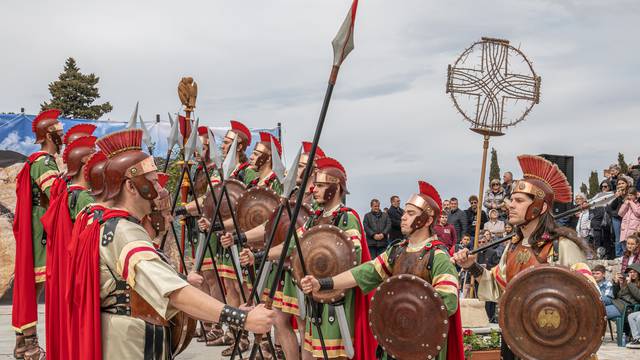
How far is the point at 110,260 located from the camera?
12.2ft

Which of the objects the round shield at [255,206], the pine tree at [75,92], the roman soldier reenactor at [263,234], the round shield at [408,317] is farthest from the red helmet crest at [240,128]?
the pine tree at [75,92]

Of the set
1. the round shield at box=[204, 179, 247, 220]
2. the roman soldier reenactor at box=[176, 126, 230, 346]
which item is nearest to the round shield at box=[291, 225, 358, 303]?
the round shield at box=[204, 179, 247, 220]

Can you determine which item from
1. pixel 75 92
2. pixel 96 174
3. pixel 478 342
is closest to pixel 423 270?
pixel 96 174

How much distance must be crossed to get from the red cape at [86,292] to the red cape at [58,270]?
0.10m

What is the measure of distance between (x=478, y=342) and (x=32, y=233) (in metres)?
4.51

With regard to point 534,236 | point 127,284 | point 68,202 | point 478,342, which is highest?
point 68,202

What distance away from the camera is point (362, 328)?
6.27 metres

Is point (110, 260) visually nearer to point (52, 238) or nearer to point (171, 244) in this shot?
point (52, 238)

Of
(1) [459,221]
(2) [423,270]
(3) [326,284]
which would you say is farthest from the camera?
(1) [459,221]

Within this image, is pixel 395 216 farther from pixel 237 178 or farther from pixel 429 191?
pixel 429 191

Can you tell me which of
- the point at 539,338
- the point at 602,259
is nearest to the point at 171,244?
the point at 602,259

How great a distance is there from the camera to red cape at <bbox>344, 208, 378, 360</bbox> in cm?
622

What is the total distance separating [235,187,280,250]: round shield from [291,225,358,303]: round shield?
1.72 meters

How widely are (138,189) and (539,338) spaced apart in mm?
2586
